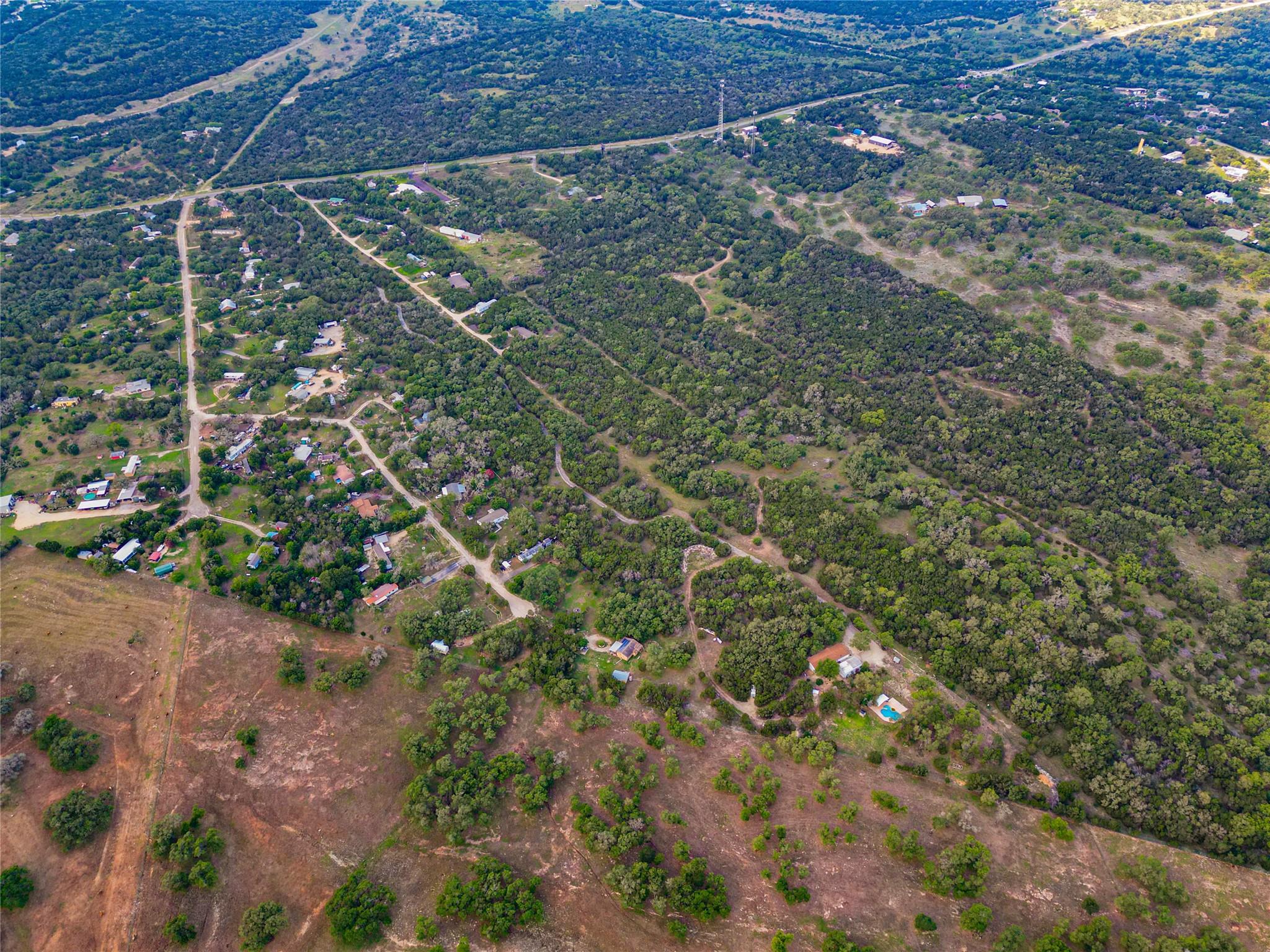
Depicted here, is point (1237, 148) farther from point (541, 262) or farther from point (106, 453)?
point (106, 453)

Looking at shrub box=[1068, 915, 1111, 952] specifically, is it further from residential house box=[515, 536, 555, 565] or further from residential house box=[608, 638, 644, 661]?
residential house box=[515, 536, 555, 565]

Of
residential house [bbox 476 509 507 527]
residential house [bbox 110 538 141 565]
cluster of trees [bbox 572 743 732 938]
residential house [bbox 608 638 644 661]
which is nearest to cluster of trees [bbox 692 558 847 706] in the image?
residential house [bbox 608 638 644 661]

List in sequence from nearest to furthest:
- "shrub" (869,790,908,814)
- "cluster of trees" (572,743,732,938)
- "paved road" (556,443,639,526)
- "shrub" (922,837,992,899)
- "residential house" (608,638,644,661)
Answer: "cluster of trees" (572,743,732,938), "shrub" (922,837,992,899), "shrub" (869,790,908,814), "residential house" (608,638,644,661), "paved road" (556,443,639,526)

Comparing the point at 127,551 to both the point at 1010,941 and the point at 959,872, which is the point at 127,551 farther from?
the point at 1010,941

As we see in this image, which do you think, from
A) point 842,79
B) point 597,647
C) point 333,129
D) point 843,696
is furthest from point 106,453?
point 842,79

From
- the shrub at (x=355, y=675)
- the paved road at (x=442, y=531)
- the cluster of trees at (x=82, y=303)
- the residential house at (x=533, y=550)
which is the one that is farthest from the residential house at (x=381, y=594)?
the cluster of trees at (x=82, y=303)

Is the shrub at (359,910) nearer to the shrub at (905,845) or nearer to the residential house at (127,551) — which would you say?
the shrub at (905,845)
